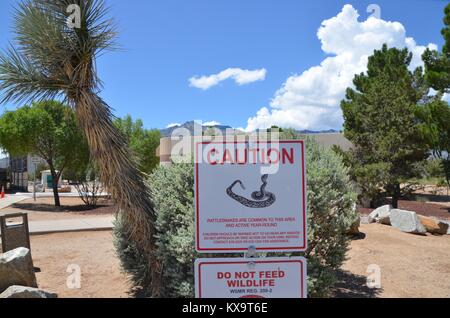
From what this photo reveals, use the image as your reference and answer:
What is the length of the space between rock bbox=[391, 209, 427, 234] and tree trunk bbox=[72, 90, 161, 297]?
309 inches

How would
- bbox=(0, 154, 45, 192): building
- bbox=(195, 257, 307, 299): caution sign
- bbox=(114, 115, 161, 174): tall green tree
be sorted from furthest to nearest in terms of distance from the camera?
1. bbox=(0, 154, 45, 192): building
2. bbox=(114, 115, 161, 174): tall green tree
3. bbox=(195, 257, 307, 299): caution sign

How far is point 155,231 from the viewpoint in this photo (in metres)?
4.73

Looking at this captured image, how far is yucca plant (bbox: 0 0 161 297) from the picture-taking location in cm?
450

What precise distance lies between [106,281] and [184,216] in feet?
8.43

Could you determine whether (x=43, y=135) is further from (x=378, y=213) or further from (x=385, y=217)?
(x=385, y=217)

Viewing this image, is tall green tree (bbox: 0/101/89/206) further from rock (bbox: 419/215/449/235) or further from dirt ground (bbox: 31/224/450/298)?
rock (bbox: 419/215/449/235)

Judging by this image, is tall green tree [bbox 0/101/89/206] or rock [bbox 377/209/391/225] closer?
rock [bbox 377/209/391/225]

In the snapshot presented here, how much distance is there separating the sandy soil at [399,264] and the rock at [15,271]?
4356mm

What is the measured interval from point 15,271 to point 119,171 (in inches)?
92.1

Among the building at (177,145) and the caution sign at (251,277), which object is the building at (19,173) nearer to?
the building at (177,145)

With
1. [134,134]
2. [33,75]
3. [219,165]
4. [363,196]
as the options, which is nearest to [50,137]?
[134,134]

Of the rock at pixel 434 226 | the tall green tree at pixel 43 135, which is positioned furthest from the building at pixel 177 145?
the tall green tree at pixel 43 135

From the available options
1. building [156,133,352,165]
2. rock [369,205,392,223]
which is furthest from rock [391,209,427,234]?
building [156,133,352,165]
